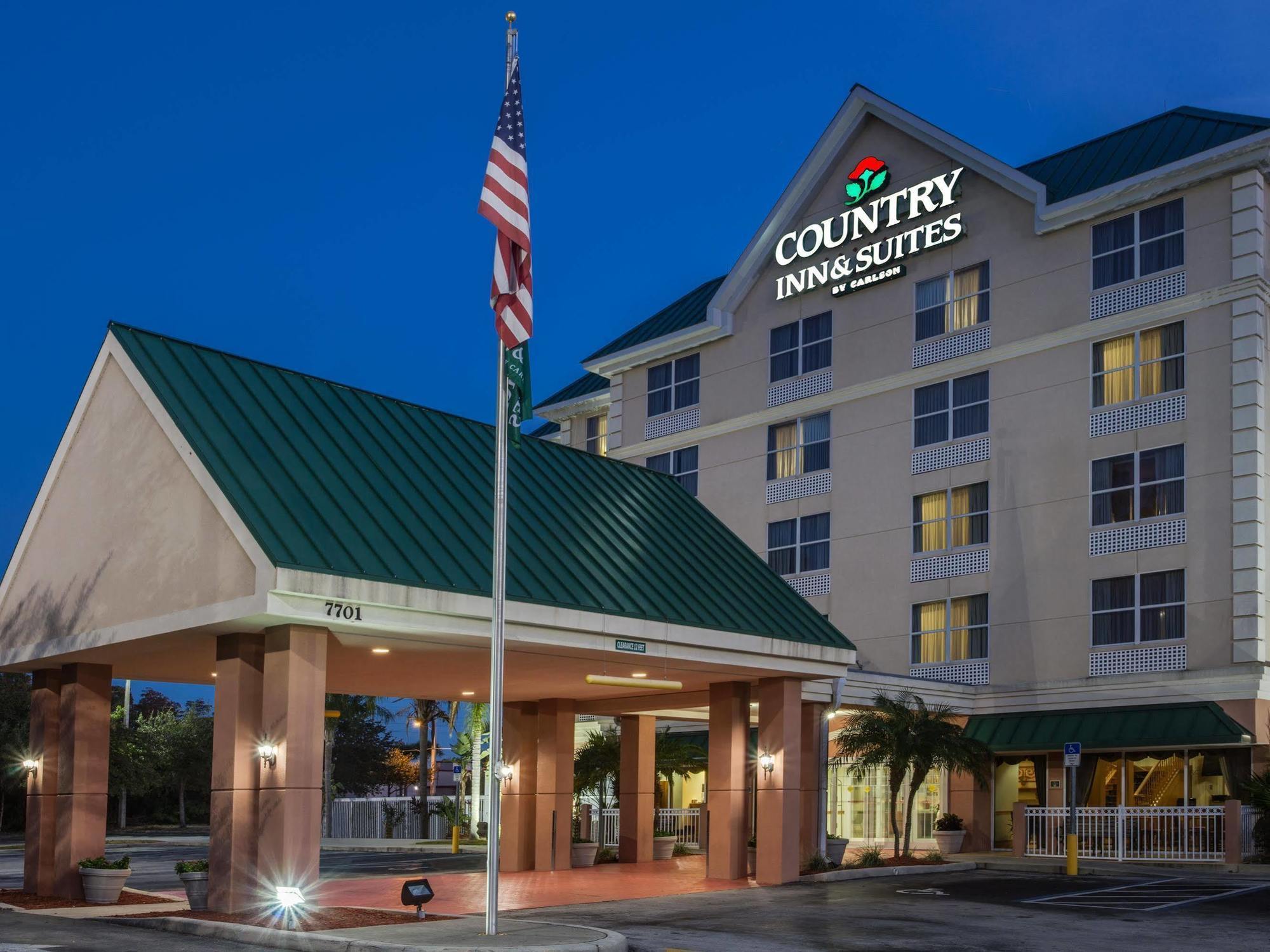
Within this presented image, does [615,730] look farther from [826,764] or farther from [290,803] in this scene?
[290,803]

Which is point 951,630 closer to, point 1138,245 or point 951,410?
point 951,410

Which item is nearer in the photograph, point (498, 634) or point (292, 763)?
point (498, 634)

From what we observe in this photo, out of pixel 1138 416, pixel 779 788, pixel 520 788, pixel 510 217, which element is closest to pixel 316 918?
pixel 510 217

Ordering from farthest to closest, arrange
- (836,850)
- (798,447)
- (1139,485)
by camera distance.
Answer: (798,447) → (1139,485) → (836,850)

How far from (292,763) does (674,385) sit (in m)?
35.5

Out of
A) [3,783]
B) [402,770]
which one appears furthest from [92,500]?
[402,770]

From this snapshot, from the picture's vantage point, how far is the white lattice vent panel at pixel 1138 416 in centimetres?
3941

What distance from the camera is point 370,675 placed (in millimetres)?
29719

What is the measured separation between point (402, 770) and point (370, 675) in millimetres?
64445

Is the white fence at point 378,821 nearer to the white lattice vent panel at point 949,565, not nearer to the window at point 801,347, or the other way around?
the window at point 801,347

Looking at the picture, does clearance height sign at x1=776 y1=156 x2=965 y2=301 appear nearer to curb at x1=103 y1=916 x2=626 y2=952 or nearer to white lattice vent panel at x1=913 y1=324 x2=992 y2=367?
white lattice vent panel at x1=913 y1=324 x2=992 y2=367

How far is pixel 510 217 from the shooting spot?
63.7 feet

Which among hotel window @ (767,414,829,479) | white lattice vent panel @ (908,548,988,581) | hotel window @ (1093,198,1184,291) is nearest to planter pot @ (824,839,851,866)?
white lattice vent panel @ (908,548,988,581)

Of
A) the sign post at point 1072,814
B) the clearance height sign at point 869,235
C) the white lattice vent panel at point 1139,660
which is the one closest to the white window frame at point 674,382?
the clearance height sign at point 869,235
